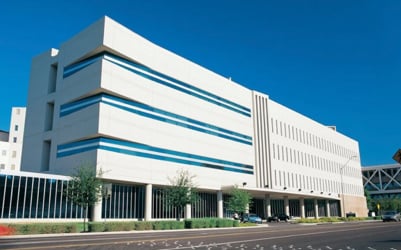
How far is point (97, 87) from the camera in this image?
4081 centimetres

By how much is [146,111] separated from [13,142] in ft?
223

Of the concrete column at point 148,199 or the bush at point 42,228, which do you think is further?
the concrete column at point 148,199

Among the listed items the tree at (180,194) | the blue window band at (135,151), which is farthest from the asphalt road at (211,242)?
the tree at (180,194)

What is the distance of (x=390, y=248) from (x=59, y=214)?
30.7 metres

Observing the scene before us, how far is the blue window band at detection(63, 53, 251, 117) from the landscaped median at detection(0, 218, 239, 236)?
61.5 feet

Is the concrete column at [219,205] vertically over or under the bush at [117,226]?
over

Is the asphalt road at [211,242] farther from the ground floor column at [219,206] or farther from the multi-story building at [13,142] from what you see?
the multi-story building at [13,142]

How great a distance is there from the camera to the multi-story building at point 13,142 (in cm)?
9312

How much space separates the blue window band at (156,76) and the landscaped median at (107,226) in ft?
61.5

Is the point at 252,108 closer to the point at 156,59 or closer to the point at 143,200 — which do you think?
the point at 156,59

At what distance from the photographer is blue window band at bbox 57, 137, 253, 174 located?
4050 centimetres

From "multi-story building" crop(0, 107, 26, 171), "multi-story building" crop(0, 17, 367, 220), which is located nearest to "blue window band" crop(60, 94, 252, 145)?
"multi-story building" crop(0, 17, 367, 220)

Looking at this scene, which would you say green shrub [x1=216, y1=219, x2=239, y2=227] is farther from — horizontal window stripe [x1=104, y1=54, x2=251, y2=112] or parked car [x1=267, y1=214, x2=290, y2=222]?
parked car [x1=267, y1=214, x2=290, y2=222]

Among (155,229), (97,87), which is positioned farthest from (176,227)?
(97,87)
